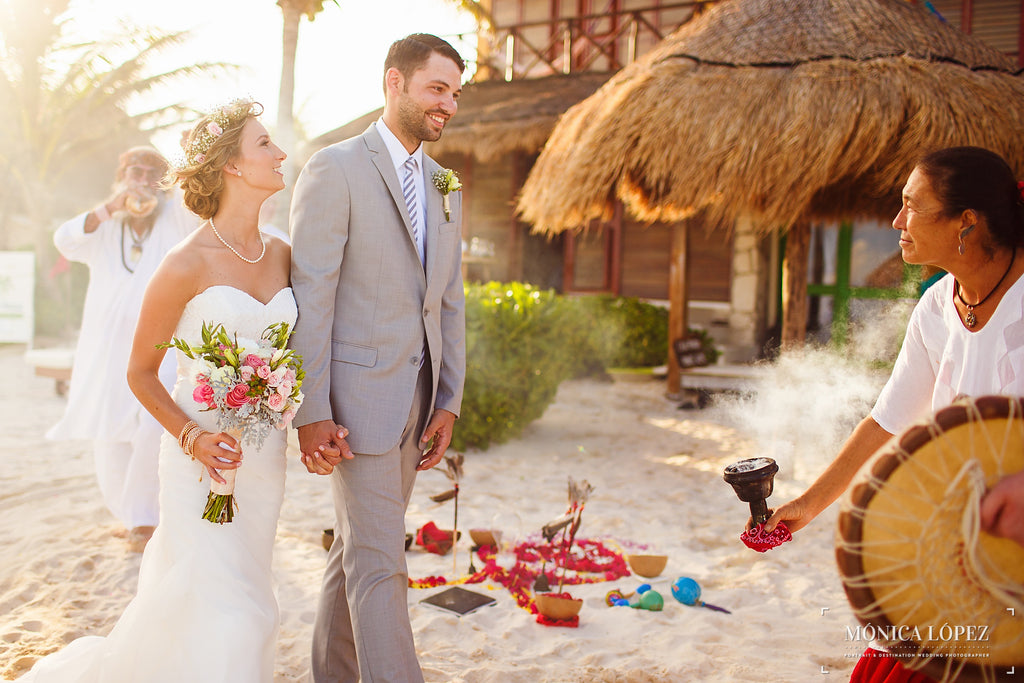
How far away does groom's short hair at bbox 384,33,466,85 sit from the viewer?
2434mm

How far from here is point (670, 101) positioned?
20.9ft

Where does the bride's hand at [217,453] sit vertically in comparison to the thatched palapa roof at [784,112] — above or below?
below

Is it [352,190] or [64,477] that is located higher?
[352,190]

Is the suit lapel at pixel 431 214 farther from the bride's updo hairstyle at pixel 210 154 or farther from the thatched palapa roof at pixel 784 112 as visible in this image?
the thatched palapa roof at pixel 784 112

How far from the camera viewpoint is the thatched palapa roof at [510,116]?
37.0 feet

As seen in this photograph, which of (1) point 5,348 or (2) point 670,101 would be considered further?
(1) point 5,348

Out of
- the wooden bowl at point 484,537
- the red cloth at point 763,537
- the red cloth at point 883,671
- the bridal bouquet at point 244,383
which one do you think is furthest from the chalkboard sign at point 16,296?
the red cloth at point 883,671

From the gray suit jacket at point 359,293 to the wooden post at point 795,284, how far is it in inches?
198

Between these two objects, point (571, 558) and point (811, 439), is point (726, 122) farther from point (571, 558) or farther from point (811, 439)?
point (571, 558)

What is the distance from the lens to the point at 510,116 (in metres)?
11.4

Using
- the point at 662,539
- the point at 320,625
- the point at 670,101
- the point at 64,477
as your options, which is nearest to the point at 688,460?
the point at 662,539

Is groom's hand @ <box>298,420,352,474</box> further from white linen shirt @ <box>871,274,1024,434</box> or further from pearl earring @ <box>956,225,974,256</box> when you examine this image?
pearl earring @ <box>956,225,974,256</box>

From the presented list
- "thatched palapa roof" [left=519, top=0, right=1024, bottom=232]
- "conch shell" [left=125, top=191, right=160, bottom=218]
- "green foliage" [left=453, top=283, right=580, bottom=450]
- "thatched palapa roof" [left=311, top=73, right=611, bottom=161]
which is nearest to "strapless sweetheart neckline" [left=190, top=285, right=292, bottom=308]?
"conch shell" [left=125, top=191, right=160, bottom=218]

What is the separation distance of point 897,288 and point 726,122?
546cm
